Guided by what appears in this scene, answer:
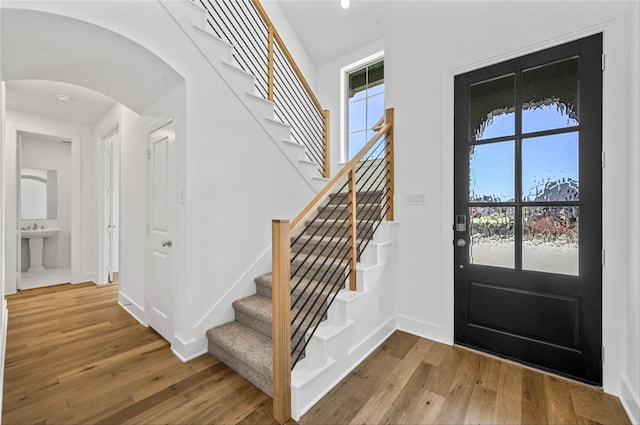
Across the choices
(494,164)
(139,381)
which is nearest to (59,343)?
(139,381)

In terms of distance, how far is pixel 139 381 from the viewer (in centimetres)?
191

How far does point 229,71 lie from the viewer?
8.15ft

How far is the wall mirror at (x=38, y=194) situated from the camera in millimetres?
4934

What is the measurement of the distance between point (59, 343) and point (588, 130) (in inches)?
180

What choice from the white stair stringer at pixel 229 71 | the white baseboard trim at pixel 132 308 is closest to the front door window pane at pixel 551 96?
the white stair stringer at pixel 229 71

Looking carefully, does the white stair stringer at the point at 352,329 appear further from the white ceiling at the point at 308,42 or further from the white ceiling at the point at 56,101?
the white ceiling at the point at 56,101

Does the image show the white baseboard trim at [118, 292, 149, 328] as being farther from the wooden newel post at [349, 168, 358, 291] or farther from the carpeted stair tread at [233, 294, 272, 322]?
the wooden newel post at [349, 168, 358, 291]

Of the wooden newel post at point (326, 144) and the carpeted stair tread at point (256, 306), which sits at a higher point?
the wooden newel post at point (326, 144)

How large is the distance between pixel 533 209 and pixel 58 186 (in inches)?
288

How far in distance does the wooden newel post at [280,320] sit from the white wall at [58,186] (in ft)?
19.2

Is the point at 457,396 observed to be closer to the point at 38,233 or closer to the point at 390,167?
the point at 390,167

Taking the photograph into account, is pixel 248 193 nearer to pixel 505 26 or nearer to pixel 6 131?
pixel 505 26

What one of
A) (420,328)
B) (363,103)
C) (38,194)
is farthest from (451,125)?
(38,194)

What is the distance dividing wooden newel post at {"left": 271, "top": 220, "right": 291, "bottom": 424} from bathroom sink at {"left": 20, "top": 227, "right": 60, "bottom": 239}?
5742mm
